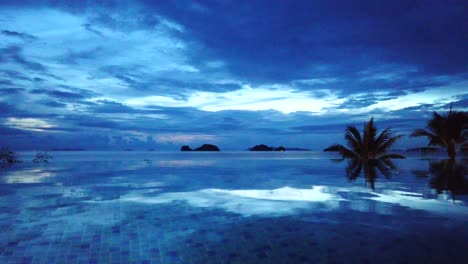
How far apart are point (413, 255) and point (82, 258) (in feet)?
13.0

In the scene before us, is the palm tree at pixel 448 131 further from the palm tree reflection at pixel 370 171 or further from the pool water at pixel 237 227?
the pool water at pixel 237 227

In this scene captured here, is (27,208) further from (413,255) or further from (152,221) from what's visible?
(413,255)

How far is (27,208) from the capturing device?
23.2 ft

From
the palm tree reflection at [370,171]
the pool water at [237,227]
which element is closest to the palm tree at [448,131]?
the palm tree reflection at [370,171]

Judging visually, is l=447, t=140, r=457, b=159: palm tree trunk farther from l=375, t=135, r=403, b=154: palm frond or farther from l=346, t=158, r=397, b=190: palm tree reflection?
l=346, t=158, r=397, b=190: palm tree reflection

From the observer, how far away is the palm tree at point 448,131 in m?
23.5

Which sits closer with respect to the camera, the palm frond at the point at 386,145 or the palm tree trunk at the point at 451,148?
the palm tree trunk at the point at 451,148

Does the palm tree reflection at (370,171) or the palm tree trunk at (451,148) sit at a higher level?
the palm tree trunk at (451,148)

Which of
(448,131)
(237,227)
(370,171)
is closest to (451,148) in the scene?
(448,131)

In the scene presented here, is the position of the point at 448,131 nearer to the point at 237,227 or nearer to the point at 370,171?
the point at 370,171

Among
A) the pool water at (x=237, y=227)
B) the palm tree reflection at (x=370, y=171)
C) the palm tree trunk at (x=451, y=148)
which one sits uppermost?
the palm tree trunk at (x=451, y=148)

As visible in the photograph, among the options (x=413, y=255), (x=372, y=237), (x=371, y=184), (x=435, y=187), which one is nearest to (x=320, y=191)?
(x=371, y=184)

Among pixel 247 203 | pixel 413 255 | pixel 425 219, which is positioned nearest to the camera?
pixel 413 255

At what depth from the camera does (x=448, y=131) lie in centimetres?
2414
